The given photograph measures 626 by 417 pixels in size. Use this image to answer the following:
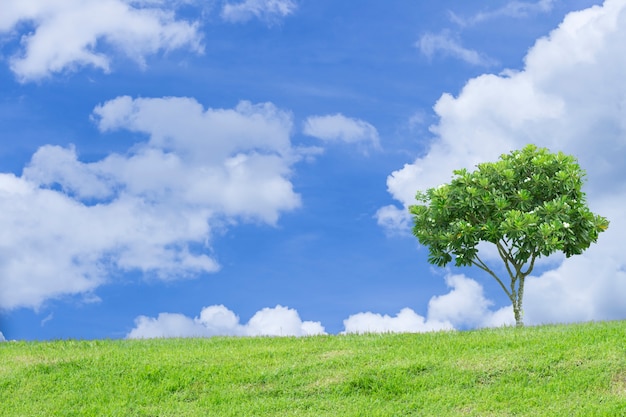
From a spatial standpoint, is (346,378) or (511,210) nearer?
(346,378)

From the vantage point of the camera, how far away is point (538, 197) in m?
21.2

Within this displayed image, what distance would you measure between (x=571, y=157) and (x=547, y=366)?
9.19 meters

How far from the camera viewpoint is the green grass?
494 inches

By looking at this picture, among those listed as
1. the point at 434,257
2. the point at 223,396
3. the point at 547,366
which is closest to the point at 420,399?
the point at 547,366

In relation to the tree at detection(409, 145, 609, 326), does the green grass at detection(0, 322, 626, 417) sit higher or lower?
lower

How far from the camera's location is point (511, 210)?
20031 millimetres

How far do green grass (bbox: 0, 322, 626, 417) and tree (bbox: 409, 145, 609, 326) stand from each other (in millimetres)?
3573

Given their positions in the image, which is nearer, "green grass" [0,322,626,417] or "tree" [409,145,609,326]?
"green grass" [0,322,626,417]

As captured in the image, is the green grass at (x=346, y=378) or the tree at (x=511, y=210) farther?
the tree at (x=511, y=210)

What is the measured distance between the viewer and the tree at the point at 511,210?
20.3 m

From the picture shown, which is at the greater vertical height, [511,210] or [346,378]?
[511,210]

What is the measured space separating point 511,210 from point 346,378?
826 centimetres

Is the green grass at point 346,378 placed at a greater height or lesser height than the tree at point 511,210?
lesser

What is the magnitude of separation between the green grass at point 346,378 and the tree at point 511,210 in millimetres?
3573
